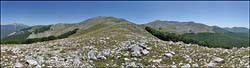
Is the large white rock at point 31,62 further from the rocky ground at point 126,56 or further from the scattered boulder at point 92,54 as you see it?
the scattered boulder at point 92,54

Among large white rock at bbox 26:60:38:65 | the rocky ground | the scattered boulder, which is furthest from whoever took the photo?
the scattered boulder

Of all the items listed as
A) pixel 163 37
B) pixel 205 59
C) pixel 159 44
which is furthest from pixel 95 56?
pixel 163 37

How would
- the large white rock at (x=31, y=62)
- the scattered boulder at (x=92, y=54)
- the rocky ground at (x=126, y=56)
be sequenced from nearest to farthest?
the large white rock at (x=31, y=62), the rocky ground at (x=126, y=56), the scattered boulder at (x=92, y=54)

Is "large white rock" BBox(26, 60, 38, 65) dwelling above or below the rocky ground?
above

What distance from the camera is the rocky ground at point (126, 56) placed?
2683cm

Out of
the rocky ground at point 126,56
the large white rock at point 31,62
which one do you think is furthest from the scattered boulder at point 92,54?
the large white rock at point 31,62

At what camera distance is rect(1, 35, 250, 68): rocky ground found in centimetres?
2683

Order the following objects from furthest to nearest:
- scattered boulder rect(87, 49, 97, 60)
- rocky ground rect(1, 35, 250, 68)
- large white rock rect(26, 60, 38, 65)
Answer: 1. scattered boulder rect(87, 49, 97, 60)
2. rocky ground rect(1, 35, 250, 68)
3. large white rock rect(26, 60, 38, 65)

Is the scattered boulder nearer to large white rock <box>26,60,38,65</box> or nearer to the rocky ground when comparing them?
the rocky ground

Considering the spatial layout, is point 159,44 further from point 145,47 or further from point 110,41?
point 110,41

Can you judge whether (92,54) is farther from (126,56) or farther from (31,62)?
(31,62)

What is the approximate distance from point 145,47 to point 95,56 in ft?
18.2

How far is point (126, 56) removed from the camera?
98.9 feet

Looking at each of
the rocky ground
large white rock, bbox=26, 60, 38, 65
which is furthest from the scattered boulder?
large white rock, bbox=26, 60, 38, 65
